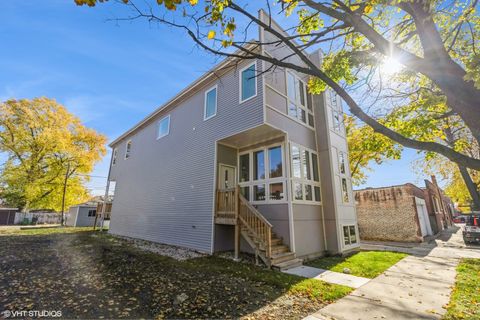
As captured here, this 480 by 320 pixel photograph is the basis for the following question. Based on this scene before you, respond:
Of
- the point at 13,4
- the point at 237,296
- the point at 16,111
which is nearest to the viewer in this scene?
the point at 237,296

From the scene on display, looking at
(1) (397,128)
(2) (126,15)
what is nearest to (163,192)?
(2) (126,15)

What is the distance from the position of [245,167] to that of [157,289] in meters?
6.21

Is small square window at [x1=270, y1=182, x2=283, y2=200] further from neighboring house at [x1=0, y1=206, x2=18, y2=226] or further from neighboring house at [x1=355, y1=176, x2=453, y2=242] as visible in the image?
neighboring house at [x1=0, y1=206, x2=18, y2=226]

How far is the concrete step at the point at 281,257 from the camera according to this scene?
22.1 feet

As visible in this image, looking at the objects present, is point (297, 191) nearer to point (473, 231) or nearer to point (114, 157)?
point (473, 231)

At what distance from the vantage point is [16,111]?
21453mm

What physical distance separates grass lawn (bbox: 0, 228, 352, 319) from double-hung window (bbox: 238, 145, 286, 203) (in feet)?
9.24

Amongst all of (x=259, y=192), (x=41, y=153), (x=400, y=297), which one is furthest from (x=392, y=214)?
(x=41, y=153)

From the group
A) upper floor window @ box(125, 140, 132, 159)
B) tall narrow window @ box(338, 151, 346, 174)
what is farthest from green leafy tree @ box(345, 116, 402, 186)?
upper floor window @ box(125, 140, 132, 159)

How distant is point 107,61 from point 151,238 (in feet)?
30.5

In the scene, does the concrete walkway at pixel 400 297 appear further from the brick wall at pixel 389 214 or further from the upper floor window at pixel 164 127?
the upper floor window at pixel 164 127

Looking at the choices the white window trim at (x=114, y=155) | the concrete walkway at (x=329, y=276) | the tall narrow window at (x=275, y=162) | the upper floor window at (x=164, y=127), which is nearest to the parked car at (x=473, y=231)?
the concrete walkway at (x=329, y=276)

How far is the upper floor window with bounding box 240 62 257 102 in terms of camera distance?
8414 mm

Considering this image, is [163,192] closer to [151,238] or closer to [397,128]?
[151,238]
